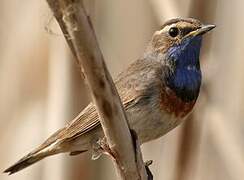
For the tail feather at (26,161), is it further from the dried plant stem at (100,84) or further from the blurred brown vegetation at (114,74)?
the dried plant stem at (100,84)

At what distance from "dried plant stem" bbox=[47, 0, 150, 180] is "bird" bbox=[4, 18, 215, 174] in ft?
2.49

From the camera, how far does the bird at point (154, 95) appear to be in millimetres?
2029

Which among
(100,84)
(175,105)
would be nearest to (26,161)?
(175,105)

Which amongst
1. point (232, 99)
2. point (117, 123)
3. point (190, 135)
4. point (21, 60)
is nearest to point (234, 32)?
point (232, 99)

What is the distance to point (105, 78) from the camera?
40.9 inches

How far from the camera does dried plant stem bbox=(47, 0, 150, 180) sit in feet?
3.09

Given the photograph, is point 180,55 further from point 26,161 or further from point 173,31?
point 26,161

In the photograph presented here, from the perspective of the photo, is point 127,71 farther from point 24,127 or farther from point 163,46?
point 24,127

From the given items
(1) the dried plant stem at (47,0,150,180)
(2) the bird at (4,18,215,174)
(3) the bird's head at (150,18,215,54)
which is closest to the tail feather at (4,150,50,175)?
(2) the bird at (4,18,215,174)

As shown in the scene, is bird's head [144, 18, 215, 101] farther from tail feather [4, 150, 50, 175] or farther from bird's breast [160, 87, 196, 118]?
tail feather [4, 150, 50, 175]

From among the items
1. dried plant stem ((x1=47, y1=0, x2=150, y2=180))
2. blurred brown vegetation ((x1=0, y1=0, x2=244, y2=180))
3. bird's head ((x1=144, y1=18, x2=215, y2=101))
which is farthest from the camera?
bird's head ((x1=144, y1=18, x2=215, y2=101))

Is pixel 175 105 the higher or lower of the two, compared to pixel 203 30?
lower

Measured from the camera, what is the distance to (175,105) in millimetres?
2062

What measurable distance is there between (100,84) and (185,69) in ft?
3.86
